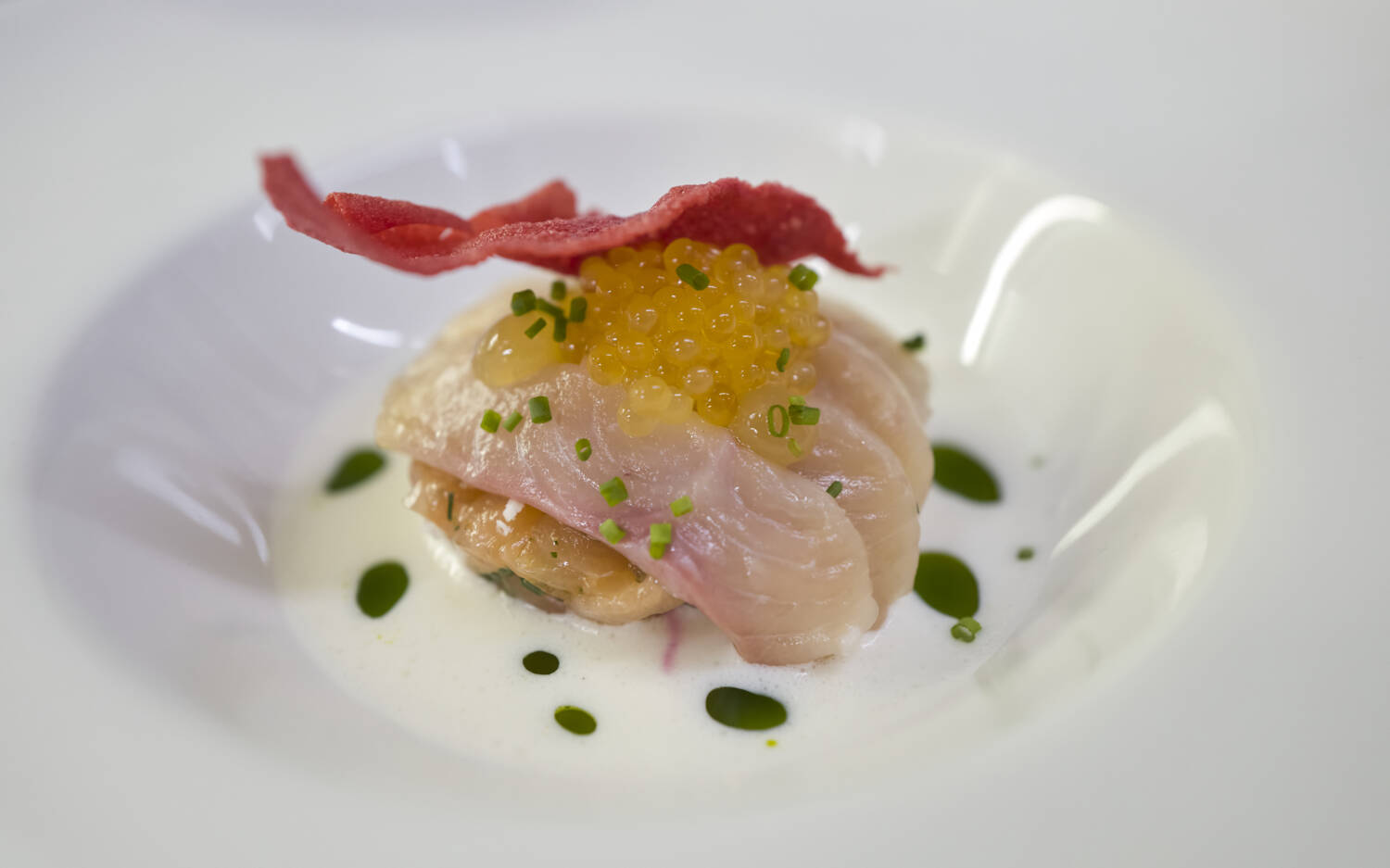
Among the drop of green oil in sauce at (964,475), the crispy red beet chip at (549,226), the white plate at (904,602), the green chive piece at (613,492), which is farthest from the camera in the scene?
the drop of green oil in sauce at (964,475)

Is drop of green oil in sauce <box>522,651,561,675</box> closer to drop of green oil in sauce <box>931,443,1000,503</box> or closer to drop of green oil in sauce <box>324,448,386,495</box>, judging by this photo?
drop of green oil in sauce <box>324,448,386,495</box>

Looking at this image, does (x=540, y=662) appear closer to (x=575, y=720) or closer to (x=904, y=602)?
(x=575, y=720)

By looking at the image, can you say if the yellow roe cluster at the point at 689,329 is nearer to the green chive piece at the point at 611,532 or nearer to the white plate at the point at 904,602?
the green chive piece at the point at 611,532

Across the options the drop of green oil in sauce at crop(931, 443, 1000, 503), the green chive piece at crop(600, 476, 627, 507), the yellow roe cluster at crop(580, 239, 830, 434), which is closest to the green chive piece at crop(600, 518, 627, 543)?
the green chive piece at crop(600, 476, 627, 507)

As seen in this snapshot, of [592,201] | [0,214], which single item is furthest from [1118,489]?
[0,214]

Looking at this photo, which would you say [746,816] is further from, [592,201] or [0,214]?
[0,214]

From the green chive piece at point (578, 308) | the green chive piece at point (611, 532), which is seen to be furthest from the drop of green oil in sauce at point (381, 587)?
→ the green chive piece at point (578, 308)
